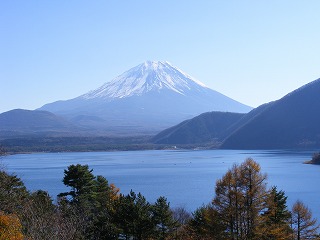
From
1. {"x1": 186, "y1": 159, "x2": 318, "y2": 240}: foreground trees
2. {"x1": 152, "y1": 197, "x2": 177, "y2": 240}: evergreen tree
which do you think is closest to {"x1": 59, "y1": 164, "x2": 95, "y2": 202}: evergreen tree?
{"x1": 152, "y1": 197, "x2": 177, "y2": 240}: evergreen tree

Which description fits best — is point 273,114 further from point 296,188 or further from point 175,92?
point 175,92

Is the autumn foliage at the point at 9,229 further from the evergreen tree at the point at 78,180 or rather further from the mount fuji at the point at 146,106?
the mount fuji at the point at 146,106

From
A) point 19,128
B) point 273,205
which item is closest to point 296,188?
point 273,205

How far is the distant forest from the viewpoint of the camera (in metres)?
8.00

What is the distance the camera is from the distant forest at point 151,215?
7996 millimetres

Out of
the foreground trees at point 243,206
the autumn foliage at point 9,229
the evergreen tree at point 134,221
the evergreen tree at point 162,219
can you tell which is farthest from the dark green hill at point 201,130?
the autumn foliage at point 9,229

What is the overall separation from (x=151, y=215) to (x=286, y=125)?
80980mm

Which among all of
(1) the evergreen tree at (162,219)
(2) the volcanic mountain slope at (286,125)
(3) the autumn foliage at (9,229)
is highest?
(2) the volcanic mountain slope at (286,125)

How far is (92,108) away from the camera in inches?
7441

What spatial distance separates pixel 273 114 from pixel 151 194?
231ft

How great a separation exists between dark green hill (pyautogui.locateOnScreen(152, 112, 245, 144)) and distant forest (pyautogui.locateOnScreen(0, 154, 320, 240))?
93.9m

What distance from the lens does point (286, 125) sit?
294ft

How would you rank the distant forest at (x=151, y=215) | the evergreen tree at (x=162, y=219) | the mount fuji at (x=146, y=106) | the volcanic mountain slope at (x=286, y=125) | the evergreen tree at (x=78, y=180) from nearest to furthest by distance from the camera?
the distant forest at (x=151, y=215)
the evergreen tree at (x=162, y=219)
the evergreen tree at (x=78, y=180)
the volcanic mountain slope at (x=286, y=125)
the mount fuji at (x=146, y=106)

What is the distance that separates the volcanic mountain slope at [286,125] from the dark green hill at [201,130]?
13.6 m
